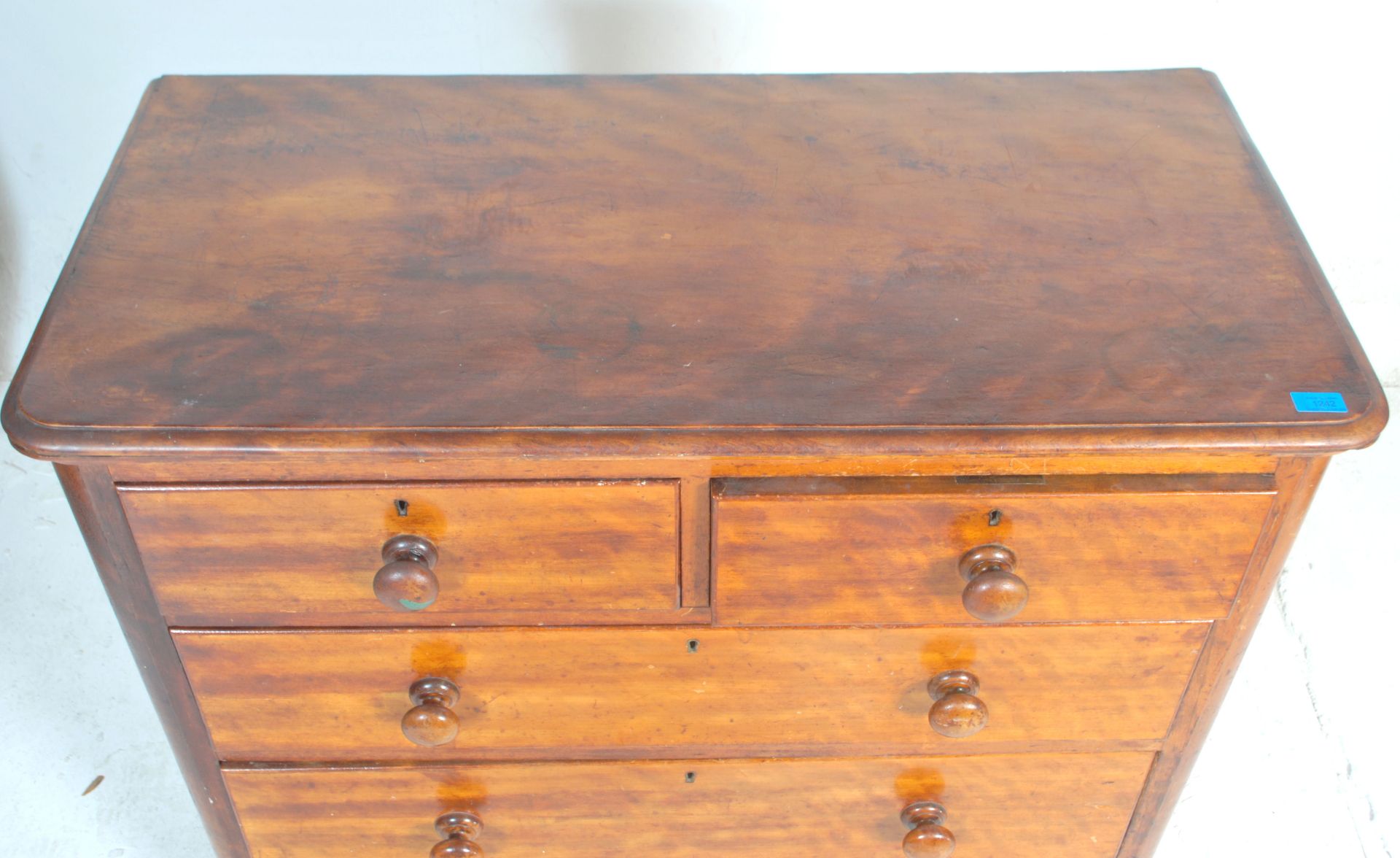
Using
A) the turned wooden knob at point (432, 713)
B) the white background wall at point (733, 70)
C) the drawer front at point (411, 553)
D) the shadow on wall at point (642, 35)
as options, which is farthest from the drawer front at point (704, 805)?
the shadow on wall at point (642, 35)

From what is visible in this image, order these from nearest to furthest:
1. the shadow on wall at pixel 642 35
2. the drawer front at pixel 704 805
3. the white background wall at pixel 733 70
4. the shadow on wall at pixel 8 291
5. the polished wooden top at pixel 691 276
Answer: the polished wooden top at pixel 691 276 < the drawer front at pixel 704 805 < the white background wall at pixel 733 70 < the shadow on wall at pixel 642 35 < the shadow on wall at pixel 8 291

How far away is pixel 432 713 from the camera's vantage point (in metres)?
1.37

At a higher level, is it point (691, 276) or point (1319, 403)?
point (691, 276)

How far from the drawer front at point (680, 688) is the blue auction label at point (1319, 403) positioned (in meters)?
0.29

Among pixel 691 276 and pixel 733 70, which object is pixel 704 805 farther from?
pixel 733 70

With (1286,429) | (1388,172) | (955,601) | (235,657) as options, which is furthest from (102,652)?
(1388,172)

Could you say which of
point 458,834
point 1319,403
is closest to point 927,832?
point 458,834

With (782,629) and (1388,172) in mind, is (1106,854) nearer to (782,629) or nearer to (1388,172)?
(782,629)

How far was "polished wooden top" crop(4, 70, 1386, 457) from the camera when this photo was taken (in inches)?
46.2

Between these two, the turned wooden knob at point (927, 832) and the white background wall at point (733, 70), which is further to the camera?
the white background wall at point (733, 70)

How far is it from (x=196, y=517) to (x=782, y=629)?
588mm

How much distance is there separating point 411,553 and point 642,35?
1.12 m

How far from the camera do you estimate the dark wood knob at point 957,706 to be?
136 cm

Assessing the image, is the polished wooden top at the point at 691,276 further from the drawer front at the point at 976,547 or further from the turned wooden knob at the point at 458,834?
the turned wooden knob at the point at 458,834
